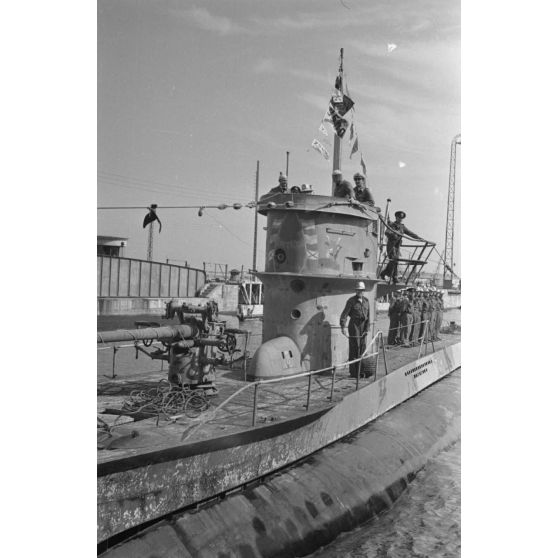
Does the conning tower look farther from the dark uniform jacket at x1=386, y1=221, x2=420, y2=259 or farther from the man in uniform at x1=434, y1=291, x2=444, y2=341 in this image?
the man in uniform at x1=434, y1=291, x2=444, y2=341

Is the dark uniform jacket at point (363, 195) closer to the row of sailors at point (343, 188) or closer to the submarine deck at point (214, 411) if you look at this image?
the row of sailors at point (343, 188)

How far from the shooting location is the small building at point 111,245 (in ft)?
15.6

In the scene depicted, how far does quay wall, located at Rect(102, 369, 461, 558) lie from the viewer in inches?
174

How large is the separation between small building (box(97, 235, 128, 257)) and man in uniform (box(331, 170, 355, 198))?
3.67m

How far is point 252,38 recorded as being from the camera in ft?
16.9

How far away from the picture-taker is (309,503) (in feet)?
17.5

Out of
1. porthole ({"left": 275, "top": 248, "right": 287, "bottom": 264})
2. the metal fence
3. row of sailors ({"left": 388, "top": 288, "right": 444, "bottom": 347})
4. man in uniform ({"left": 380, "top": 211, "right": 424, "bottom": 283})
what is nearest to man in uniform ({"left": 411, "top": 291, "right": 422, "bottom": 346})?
row of sailors ({"left": 388, "top": 288, "right": 444, "bottom": 347})

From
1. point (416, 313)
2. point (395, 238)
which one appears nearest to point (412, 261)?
point (395, 238)

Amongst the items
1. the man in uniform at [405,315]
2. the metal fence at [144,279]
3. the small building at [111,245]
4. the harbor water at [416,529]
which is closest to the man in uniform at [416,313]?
the man in uniform at [405,315]

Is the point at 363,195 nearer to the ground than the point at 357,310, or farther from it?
farther from it

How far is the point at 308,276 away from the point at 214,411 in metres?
2.98

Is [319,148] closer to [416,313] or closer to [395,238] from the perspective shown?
[395,238]

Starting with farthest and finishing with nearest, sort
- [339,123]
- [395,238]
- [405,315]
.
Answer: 1. [405,315]
2. [395,238]
3. [339,123]
